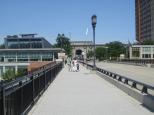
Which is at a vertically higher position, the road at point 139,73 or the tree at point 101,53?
the tree at point 101,53

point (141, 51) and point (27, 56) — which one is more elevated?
point (141, 51)

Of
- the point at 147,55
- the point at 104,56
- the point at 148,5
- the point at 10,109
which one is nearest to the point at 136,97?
the point at 10,109

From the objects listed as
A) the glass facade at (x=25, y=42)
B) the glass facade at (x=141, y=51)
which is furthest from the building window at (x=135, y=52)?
the glass facade at (x=25, y=42)

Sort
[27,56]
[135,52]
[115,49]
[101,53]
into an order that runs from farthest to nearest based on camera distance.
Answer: [101,53]
[115,49]
[135,52]
[27,56]

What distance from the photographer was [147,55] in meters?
162

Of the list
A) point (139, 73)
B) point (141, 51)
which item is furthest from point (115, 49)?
point (139, 73)

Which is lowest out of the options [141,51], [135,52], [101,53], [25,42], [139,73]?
[139,73]

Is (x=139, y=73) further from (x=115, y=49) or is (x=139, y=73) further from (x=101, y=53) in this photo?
(x=101, y=53)

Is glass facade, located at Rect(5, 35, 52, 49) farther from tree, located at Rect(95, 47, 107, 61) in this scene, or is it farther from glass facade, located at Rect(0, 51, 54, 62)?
tree, located at Rect(95, 47, 107, 61)

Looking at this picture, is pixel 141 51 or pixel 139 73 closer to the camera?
pixel 139 73

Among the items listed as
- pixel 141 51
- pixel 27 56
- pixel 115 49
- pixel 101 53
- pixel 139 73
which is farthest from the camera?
pixel 101 53

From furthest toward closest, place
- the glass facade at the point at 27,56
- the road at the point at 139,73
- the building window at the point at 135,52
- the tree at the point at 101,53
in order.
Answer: the tree at the point at 101,53, the building window at the point at 135,52, the glass facade at the point at 27,56, the road at the point at 139,73

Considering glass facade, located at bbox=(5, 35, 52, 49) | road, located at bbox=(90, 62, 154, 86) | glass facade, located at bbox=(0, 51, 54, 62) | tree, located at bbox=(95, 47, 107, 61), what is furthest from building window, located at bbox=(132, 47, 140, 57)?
road, located at bbox=(90, 62, 154, 86)

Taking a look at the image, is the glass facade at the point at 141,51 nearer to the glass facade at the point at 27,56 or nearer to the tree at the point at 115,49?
the tree at the point at 115,49
